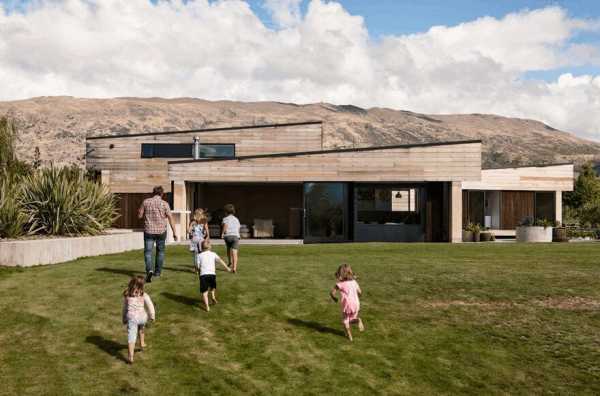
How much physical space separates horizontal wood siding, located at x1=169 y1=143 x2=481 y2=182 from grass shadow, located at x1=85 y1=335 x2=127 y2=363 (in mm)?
17988

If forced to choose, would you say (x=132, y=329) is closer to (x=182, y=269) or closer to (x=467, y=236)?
(x=182, y=269)

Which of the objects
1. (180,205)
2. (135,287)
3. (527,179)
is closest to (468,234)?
(527,179)

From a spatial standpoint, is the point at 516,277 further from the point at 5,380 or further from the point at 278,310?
the point at 5,380

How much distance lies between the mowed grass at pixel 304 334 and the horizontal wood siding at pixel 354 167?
12.6 metres

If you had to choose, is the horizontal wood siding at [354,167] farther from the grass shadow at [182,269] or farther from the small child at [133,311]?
the small child at [133,311]

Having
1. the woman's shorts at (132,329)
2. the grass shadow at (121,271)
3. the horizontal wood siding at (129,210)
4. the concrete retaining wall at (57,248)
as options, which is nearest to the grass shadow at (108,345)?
the woman's shorts at (132,329)

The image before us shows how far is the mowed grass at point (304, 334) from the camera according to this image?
857 centimetres

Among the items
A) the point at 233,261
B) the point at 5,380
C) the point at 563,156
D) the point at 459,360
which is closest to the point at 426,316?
the point at 459,360

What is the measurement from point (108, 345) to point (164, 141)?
84.8ft

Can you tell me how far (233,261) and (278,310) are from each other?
316 cm

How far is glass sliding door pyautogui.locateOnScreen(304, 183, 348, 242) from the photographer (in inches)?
1098

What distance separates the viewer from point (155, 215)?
12.9 m

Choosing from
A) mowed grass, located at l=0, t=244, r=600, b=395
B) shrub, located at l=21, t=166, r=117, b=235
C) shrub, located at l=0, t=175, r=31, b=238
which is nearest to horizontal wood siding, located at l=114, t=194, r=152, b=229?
shrub, located at l=21, t=166, r=117, b=235

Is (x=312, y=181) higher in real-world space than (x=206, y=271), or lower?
higher
